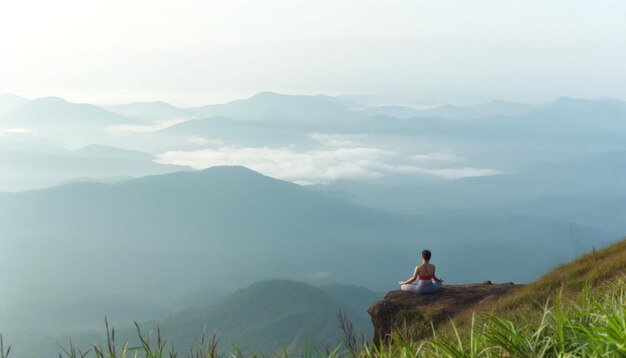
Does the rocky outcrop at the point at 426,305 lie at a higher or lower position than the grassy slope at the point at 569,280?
lower

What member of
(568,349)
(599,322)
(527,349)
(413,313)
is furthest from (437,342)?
(413,313)

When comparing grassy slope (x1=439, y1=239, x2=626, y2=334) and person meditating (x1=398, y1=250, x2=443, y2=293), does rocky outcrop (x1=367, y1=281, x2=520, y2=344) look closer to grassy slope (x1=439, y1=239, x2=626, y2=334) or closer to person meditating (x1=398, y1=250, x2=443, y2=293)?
person meditating (x1=398, y1=250, x2=443, y2=293)

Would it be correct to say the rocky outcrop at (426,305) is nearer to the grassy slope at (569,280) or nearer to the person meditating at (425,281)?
the person meditating at (425,281)

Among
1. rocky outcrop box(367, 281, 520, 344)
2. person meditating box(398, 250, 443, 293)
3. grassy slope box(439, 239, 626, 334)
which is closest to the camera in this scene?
grassy slope box(439, 239, 626, 334)

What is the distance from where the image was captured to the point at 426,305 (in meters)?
22.5

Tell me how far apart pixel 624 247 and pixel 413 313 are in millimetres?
8511

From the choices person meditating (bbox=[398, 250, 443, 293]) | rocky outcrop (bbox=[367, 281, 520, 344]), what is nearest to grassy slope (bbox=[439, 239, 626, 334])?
rocky outcrop (bbox=[367, 281, 520, 344])

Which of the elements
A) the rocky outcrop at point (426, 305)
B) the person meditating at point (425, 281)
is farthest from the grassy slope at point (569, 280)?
the person meditating at point (425, 281)

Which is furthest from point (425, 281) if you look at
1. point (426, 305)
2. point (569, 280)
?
point (569, 280)

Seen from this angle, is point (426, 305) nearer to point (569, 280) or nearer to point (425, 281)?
point (425, 281)

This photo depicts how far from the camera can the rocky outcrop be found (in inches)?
848

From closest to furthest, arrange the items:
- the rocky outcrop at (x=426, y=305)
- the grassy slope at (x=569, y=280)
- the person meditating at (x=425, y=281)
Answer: the grassy slope at (x=569, y=280) → the rocky outcrop at (x=426, y=305) → the person meditating at (x=425, y=281)

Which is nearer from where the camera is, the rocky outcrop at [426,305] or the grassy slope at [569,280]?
the grassy slope at [569,280]

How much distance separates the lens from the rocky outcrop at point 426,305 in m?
21.5
